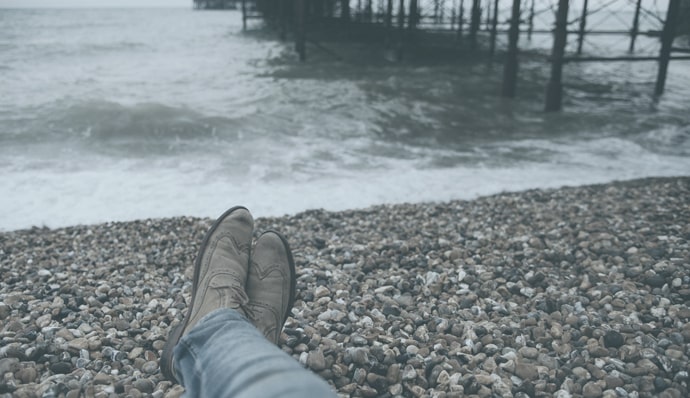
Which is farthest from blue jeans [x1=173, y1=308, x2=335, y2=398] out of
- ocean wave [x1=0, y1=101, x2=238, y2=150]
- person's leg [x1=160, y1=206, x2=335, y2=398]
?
ocean wave [x1=0, y1=101, x2=238, y2=150]

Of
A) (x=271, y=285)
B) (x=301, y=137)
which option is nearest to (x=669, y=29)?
(x=301, y=137)

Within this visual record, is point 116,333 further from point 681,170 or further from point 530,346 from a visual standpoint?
point 681,170

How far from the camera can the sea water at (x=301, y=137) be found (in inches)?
184

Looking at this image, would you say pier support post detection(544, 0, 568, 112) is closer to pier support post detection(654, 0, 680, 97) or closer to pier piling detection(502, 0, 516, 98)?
pier piling detection(502, 0, 516, 98)

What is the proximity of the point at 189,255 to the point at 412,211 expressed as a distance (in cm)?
172

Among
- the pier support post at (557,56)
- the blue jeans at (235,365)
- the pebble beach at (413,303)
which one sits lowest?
the pebble beach at (413,303)

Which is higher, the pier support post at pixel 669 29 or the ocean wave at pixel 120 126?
the pier support post at pixel 669 29

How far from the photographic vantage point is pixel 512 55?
337 inches

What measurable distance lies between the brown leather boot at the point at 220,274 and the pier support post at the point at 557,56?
245 inches

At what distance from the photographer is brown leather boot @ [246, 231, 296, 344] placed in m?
1.86

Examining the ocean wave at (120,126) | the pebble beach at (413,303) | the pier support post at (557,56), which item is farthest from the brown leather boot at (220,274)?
the pier support post at (557,56)

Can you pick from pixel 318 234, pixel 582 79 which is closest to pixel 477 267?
pixel 318 234

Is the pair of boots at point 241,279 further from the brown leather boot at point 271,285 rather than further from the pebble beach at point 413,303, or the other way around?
the pebble beach at point 413,303

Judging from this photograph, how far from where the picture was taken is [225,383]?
1.15 meters
